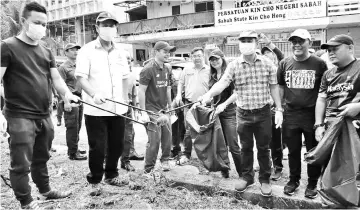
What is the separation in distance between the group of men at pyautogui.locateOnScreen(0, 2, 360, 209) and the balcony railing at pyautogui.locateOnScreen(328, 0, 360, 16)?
14.6 meters

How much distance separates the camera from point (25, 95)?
310cm

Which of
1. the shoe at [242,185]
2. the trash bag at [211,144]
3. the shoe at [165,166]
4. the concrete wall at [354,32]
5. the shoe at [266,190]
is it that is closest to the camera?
the shoe at [266,190]

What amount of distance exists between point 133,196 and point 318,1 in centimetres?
1605

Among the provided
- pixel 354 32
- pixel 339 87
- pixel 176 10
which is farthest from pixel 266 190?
pixel 176 10

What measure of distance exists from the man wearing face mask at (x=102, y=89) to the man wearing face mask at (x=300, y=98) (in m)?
2.01

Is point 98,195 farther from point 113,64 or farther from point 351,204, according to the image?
point 351,204

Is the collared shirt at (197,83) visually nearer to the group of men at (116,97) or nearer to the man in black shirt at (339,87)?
the group of men at (116,97)

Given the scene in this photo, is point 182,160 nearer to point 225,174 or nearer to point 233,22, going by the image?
point 225,174

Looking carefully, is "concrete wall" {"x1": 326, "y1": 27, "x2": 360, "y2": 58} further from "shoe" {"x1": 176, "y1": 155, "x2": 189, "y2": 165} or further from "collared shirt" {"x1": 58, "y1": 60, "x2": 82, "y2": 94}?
"collared shirt" {"x1": 58, "y1": 60, "x2": 82, "y2": 94}

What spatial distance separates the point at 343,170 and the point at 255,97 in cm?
119

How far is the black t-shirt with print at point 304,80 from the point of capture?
11.8ft

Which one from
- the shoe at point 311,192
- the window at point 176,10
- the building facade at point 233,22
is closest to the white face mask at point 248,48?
the shoe at point 311,192

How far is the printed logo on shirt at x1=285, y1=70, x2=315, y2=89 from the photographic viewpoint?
142 inches

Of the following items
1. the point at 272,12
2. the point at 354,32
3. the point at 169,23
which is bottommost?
the point at 354,32
